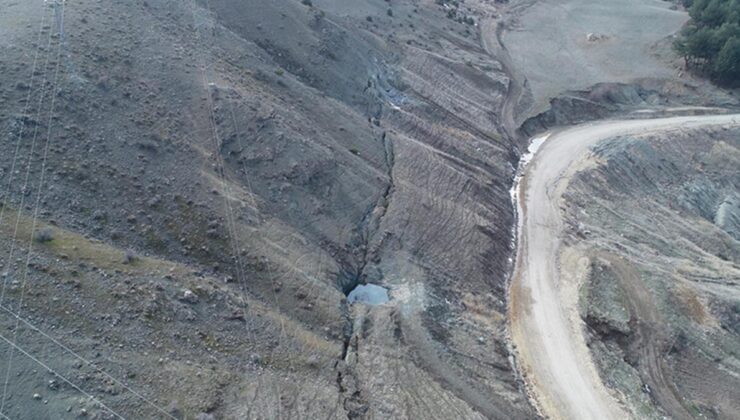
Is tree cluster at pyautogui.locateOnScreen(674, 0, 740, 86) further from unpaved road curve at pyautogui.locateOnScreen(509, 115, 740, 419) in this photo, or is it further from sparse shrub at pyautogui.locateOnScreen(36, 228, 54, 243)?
sparse shrub at pyautogui.locateOnScreen(36, 228, 54, 243)

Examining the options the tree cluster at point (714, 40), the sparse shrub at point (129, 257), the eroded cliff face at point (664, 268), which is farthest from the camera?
the tree cluster at point (714, 40)

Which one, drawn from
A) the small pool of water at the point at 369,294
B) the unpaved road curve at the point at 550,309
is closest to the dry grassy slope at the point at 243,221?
the small pool of water at the point at 369,294

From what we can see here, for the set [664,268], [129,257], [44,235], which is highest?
[664,268]

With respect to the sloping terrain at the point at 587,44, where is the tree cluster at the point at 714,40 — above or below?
above

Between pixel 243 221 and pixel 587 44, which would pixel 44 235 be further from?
pixel 587 44

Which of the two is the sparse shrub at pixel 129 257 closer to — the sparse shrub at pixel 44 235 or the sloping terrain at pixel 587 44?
the sparse shrub at pixel 44 235

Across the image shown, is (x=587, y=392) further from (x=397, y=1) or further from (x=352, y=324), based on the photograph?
(x=397, y=1)

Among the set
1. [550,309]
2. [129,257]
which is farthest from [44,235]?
[550,309]

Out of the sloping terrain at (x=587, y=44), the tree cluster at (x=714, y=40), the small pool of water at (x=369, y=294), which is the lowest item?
the small pool of water at (x=369, y=294)
